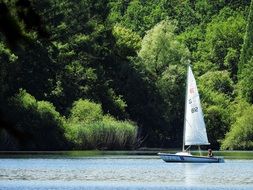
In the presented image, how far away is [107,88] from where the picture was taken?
107 m

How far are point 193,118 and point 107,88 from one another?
41.0m

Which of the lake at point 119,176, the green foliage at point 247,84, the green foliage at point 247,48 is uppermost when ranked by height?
the green foliage at point 247,48

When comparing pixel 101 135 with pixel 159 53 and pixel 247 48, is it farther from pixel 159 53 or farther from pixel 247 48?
pixel 247 48

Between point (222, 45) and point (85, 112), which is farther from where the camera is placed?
point (222, 45)

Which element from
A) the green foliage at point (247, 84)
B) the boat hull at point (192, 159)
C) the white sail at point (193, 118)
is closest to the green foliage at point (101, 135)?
the white sail at point (193, 118)

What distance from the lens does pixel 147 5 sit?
161750 millimetres

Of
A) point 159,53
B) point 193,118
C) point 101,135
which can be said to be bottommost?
point 193,118

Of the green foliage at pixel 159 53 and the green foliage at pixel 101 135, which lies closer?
the green foliage at pixel 101 135

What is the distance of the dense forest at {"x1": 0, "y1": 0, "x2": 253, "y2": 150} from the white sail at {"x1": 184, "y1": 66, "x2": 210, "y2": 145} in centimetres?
1990

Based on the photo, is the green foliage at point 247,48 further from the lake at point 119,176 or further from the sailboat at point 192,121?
the lake at point 119,176

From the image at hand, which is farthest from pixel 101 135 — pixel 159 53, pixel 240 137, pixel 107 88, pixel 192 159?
pixel 159 53

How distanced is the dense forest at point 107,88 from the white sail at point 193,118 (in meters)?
19.9

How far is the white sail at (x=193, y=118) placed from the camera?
215 feet

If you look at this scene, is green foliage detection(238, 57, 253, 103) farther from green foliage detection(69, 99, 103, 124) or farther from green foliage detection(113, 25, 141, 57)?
green foliage detection(69, 99, 103, 124)
